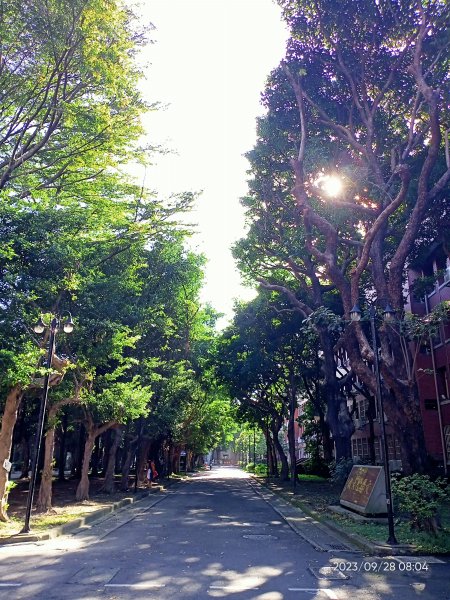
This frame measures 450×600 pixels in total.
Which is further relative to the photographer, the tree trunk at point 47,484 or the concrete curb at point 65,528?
the tree trunk at point 47,484

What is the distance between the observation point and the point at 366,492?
16.1m

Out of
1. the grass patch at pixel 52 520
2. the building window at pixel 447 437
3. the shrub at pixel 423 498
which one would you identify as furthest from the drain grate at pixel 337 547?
the building window at pixel 447 437

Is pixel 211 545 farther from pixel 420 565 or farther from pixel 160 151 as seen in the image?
pixel 160 151

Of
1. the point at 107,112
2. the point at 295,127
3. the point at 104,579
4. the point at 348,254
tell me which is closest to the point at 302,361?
the point at 348,254

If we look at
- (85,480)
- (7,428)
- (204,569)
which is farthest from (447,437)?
(7,428)

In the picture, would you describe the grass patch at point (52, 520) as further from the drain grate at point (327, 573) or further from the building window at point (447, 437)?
the building window at point (447, 437)

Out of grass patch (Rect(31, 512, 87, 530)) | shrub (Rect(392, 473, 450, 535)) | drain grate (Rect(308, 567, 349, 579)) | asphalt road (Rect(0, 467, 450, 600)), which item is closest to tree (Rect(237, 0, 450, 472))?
shrub (Rect(392, 473, 450, 535))

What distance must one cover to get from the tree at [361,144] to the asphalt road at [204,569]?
4.91 m

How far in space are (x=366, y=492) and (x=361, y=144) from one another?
12087 mm

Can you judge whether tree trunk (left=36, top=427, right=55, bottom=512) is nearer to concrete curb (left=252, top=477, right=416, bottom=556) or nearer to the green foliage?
concrete curb (left=252, top=477, right=416, bottom=556)

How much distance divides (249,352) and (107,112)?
19925 mm

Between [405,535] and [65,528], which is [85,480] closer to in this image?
[65,528]

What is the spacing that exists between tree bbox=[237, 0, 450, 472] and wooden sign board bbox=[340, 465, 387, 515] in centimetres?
205

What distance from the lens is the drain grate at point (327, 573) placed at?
347 inches
